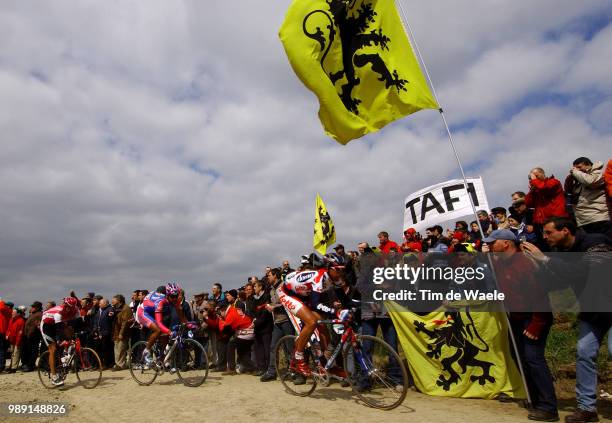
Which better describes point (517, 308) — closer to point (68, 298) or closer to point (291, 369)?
point (291, 369)

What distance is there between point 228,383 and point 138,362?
2528 mm

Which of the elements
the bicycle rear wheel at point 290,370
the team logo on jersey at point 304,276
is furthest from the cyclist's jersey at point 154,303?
the team logo on jersey at point 304,276

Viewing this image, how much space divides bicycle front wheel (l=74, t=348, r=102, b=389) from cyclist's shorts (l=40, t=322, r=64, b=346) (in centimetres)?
72

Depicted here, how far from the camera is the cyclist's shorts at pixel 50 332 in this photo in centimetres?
1104

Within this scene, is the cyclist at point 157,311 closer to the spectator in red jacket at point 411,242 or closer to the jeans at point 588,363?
the spectator in red jacket at point 411,242

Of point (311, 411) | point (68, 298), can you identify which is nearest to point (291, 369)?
point (311, 411)

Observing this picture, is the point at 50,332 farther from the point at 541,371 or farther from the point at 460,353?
the point at 541,371

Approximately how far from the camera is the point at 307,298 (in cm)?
821

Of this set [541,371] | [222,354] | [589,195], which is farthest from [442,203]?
[222,354]

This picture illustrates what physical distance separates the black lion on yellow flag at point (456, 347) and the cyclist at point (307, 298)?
1938 mm

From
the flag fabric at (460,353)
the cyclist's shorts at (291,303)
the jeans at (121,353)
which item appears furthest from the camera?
the jeans at (121,353)

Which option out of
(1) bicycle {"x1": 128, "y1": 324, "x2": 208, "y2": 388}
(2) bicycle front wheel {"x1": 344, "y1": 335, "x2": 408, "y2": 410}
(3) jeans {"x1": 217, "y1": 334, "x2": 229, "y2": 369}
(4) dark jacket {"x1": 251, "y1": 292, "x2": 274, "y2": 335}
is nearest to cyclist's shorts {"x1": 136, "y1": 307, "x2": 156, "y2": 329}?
(1) bicycle {"x1": 128, "y1": 324, "x2": 208, "y2": 388}

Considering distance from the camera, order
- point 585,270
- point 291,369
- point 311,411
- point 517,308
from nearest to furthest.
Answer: point 585,270 < point 517,308 < point 311,411 < point 291,369

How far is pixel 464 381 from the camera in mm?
7566
